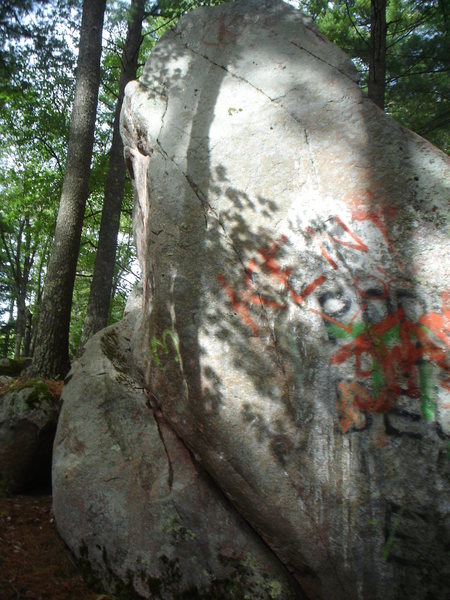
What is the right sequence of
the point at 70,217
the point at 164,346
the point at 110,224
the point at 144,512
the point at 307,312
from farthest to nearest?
the point at 110,224 → the point at 70,217 → the point at 164,346 → the point at 144,512 → the point at 307,312

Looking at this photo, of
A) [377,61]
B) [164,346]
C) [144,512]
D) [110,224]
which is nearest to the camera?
[144,512]

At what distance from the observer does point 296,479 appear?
3.19 meters

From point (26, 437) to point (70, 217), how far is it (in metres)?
3.44

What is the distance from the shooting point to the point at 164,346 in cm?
382

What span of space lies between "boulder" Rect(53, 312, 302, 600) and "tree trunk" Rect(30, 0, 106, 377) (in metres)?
2.28

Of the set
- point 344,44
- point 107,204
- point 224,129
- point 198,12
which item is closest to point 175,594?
point 224,129

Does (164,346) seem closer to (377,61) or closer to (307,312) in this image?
(307,312)

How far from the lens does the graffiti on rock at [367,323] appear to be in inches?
118

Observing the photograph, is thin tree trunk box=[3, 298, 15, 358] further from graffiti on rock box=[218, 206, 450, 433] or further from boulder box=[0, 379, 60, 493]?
graffiti on rock box=[218, 206, 450, 433]

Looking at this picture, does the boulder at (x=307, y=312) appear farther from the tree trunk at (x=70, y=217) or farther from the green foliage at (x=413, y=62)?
the green foliage at (x=413, y=62)

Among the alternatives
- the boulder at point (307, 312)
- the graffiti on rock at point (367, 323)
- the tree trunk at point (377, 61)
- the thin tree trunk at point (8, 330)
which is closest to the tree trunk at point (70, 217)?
the boulder at point (307, 312)

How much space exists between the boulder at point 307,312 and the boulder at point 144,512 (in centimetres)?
16

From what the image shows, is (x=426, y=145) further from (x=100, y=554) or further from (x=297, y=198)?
(x=100, y=554)

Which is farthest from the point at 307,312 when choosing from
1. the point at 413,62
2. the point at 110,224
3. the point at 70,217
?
the point at 413,62
